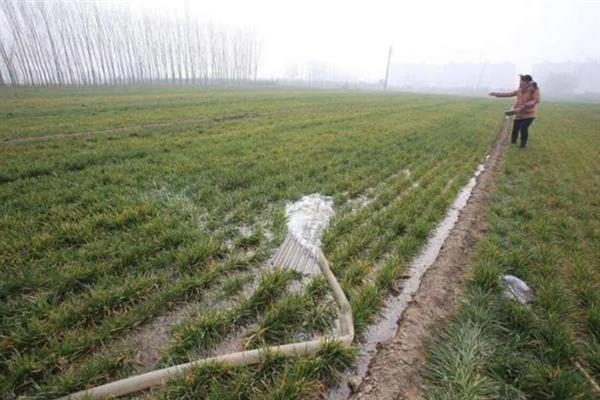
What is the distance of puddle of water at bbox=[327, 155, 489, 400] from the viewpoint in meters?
2.06

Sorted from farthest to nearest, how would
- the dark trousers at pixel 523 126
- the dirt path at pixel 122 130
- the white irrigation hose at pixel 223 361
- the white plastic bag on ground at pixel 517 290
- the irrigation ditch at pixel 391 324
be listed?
the dark trousers at pixel 523 126
the dirt path at pixel 122 130
the white plastic bag on ground at pixel 517 290
the irrigation ditch at pixel 391 324
the white irrigation hose at pixel 223 361

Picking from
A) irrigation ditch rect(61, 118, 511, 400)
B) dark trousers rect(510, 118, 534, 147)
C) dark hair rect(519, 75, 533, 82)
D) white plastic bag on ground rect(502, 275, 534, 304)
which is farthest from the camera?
dark trousers rect(510, 118, 534, 147)

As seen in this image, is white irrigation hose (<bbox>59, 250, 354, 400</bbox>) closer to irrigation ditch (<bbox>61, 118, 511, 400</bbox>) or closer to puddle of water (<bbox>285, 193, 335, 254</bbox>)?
irrigation ditch (<bbox>61, 118, 511, 400</bbox>)

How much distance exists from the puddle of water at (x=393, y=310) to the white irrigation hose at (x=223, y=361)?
19 cm

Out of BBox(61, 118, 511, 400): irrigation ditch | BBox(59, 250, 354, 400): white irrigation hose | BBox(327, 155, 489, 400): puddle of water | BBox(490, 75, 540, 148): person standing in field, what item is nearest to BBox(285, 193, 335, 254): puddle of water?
BBox(61, 118, 511, 400): irrigation ditch

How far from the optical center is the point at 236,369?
6.45 feet

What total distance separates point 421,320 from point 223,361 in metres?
1.82

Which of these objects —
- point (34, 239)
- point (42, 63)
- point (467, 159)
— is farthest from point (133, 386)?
point (42, 63)

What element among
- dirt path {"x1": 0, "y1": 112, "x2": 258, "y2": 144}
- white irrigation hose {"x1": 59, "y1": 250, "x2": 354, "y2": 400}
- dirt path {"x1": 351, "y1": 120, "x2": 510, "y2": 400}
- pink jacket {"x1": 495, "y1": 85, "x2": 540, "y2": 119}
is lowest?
dirt path {"x1": 351, "y1": 120, "x2": 510, "y2": 400}

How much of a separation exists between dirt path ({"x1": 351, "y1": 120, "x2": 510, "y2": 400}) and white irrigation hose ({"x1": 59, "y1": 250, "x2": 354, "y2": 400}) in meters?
0.34

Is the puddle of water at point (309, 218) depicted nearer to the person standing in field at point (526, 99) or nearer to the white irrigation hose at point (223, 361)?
the white irrigation hose at point (223, 361)

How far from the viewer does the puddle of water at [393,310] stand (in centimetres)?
206

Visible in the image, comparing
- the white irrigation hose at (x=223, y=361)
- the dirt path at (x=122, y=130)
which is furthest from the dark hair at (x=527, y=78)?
the dirt path at (x=122, y=130)

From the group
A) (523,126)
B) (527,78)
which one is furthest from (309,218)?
(523,126)
